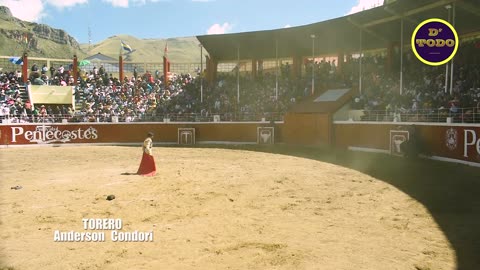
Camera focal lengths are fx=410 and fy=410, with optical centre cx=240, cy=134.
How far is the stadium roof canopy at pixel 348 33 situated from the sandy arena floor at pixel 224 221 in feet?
41.3

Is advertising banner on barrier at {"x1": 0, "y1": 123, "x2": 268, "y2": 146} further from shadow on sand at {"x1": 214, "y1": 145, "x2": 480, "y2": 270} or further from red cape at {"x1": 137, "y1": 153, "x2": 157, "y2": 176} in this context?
red cape at {"x1": 137, "y1": 153, "x2": 157, "y2": 176}

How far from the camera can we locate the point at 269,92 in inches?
1282

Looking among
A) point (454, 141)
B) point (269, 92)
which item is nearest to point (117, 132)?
point (269, 92)

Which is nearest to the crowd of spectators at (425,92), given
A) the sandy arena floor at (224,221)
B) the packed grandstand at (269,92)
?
the packed grandstand at (269,92)

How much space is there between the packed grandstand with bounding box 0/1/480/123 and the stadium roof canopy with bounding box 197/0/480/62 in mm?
1123

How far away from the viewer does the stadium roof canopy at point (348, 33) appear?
22.1 m

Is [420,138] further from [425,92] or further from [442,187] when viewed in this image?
[442,187]

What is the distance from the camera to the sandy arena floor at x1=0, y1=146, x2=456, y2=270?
6.28 meters

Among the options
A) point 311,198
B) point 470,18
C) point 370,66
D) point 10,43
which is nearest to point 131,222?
point 311,198

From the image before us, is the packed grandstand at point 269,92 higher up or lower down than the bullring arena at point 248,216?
higher up

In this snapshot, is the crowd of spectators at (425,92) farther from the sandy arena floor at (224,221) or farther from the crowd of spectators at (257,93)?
the sandy arena floor at (224,221)

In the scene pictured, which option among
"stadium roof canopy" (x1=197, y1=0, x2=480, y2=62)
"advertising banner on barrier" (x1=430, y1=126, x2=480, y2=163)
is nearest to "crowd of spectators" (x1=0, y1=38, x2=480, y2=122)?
"advertising banner on barrier" (x1=430, y1=126, x2=480, y2=163)

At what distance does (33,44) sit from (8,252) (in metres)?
174

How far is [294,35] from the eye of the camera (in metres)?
31.3
